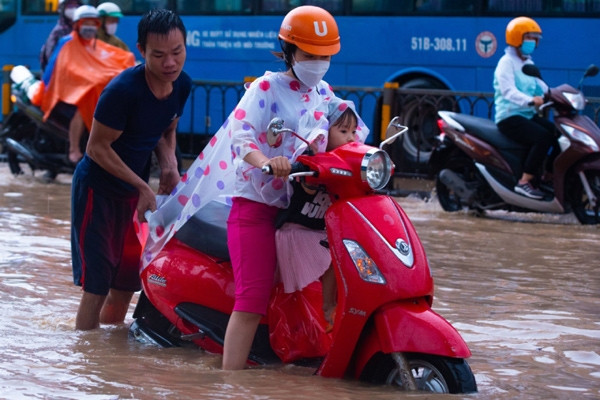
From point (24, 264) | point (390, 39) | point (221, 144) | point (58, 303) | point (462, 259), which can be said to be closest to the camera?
point (221, 144)

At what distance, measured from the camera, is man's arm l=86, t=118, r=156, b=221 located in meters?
5.08

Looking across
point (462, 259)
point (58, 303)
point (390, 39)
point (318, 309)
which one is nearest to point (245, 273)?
point (318, 309)

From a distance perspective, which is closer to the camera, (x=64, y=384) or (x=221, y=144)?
(x=64, y=384)

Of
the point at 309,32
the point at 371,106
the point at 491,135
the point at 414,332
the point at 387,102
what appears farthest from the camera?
the point at 371,106

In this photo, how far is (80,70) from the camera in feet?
39.2

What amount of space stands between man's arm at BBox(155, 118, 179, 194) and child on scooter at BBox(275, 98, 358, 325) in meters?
0.84

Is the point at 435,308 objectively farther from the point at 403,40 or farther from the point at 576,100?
the point at 403,40

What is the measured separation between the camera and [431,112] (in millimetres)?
13773

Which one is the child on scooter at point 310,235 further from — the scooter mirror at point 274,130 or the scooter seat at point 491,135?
the scooter seat at point 491,135

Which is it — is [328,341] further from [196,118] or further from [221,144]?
[196,118]

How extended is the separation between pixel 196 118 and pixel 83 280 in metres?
10.5

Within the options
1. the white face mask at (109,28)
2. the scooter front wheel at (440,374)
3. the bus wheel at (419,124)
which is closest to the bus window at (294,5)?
the bus wheel at (419,124)

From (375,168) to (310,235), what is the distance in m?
0.50

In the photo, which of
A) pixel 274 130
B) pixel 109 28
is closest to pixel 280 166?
pixel 274 130
